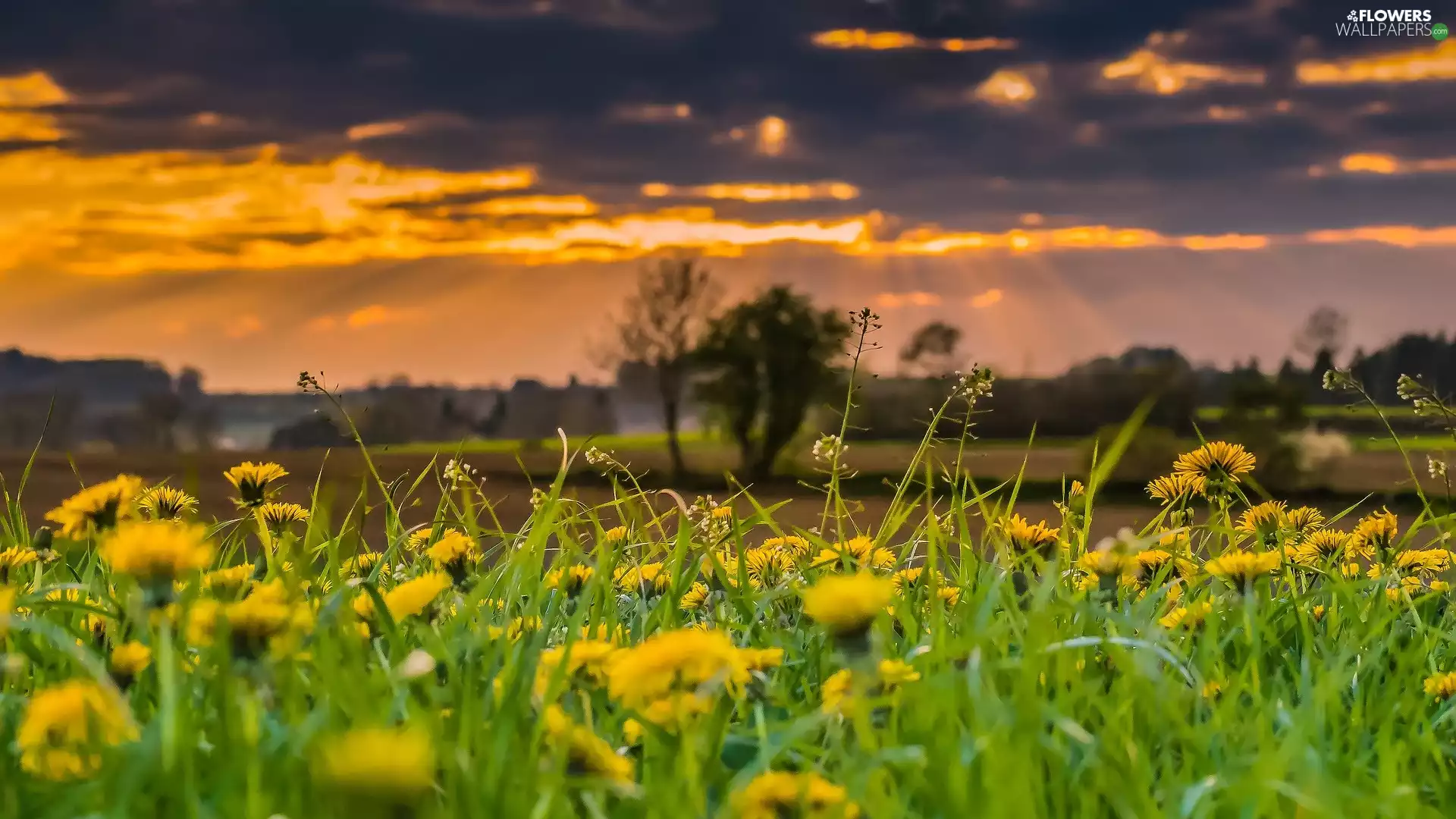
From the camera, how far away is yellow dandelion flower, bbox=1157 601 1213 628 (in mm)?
2398

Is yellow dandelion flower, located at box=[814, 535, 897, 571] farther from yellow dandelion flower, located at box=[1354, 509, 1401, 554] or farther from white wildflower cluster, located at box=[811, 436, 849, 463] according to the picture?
yellow dandelion flower, located at box=[1354, 509, 1401, 554]

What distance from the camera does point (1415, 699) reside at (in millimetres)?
2135

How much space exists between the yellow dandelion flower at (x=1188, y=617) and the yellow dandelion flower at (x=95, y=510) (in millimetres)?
2070

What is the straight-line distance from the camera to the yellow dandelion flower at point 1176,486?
2.96 m

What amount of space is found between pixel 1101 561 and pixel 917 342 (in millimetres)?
5234

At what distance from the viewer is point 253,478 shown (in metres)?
2.56

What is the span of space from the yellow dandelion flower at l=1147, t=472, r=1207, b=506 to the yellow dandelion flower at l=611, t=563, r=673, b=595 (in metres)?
1.41

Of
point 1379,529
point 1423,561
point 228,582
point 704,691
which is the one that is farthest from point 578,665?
point 1423,561

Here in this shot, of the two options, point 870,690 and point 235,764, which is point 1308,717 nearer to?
point 870,690

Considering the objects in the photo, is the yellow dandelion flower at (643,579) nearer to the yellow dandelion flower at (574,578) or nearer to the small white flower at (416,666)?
the yellow dandelion flower at (574,578)

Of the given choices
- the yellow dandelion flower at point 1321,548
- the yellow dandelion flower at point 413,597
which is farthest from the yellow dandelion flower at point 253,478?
the yellow dandelion flower at point 1321,548

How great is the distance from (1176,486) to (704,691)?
2283mm

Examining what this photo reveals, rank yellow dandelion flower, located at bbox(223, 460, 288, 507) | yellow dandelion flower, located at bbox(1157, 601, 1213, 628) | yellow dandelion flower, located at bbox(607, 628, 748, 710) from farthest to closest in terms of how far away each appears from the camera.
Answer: yellow dandelion flower, located at bbox(223, 460, 288, 507) → yellow dandelion flower, located at bbox(1157, 601, 1213, 628) → yellow dandelion flower, located at bbox(607, 628, 748, 710)

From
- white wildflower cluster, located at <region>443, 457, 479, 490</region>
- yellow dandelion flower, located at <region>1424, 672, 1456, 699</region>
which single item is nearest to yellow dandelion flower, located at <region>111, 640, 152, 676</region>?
white wildflower cluster, located at <region>443, 457, 479, 490</region>
